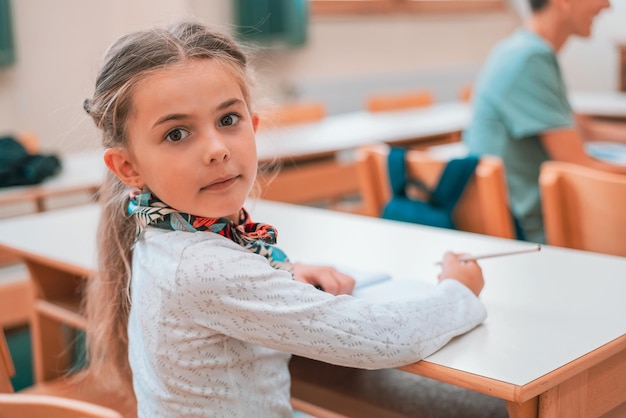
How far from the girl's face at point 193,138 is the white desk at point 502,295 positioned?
37 centimetres

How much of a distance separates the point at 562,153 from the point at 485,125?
0.28 m

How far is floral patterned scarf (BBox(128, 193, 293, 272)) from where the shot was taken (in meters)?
1.36

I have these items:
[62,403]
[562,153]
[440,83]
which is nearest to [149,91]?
[62,403]

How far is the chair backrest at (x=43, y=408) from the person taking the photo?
108 cm

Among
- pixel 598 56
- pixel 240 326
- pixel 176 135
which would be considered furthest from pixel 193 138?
pixel 598 56

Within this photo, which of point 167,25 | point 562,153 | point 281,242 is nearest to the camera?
point 167,25

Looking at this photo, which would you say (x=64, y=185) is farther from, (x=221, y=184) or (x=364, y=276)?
Answer: (x=221, y=184)

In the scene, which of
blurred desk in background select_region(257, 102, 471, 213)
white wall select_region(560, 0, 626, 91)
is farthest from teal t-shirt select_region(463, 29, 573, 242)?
white wall select_region(560, 0, 626, 91)

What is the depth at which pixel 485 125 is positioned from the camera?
2.80 m

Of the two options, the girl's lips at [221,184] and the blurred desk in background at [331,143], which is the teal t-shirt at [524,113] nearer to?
the blurred desk in background at [331,143]

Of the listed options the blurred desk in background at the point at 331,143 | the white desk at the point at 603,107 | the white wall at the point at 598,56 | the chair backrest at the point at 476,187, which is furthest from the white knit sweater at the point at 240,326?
the white wall at the point at 598,56

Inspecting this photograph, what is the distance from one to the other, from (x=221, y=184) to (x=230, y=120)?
103 millimetres

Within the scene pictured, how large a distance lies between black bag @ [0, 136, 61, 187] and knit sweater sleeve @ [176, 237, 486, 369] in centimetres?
198

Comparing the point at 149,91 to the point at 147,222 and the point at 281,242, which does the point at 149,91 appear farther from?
the point at 281,242
